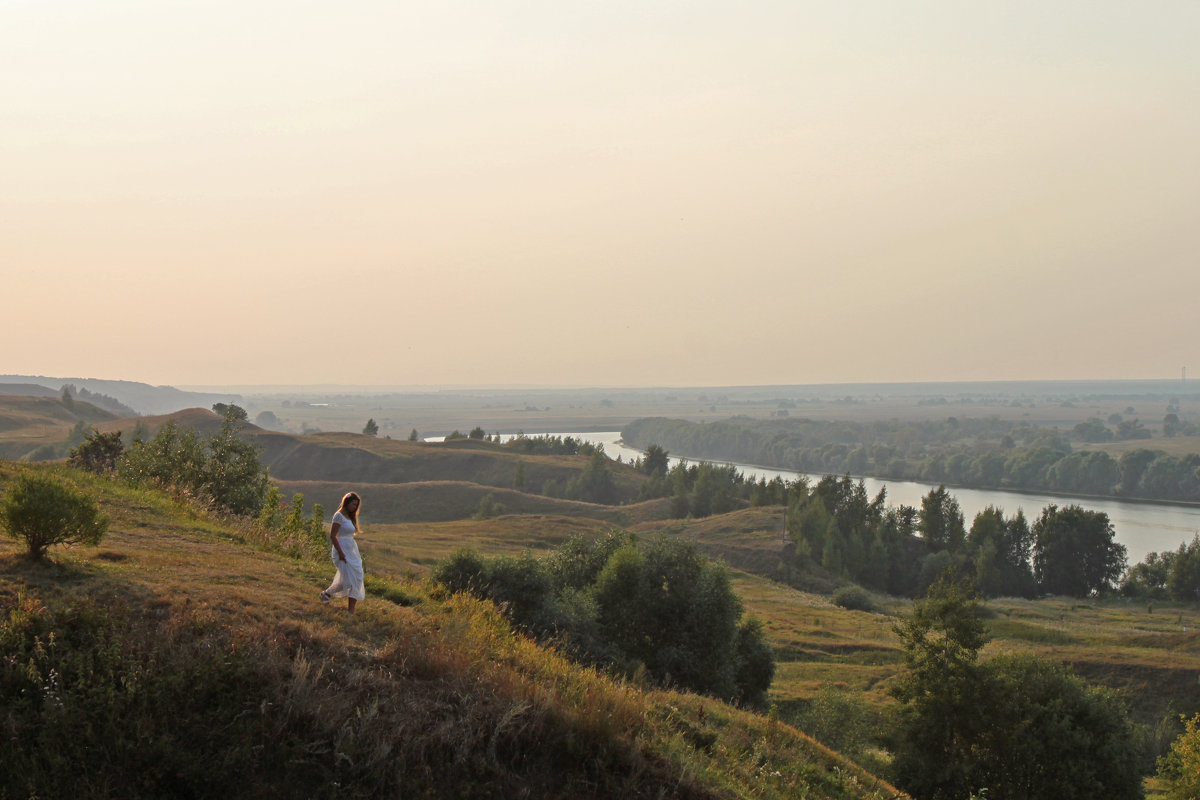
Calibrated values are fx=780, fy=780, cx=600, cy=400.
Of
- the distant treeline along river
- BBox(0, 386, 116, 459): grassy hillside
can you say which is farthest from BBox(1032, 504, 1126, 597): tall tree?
BBox(0, 386, 116, 459): grassy hillside

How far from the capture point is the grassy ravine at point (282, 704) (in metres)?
9.03

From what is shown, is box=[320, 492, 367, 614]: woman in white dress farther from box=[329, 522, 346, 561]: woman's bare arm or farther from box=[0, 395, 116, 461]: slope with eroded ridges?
box=[0, 395, 116, 461]: slope with eroded ridges

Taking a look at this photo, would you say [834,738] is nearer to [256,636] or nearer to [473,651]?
[473,651]

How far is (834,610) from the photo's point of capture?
264 feet

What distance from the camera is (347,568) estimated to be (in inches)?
503

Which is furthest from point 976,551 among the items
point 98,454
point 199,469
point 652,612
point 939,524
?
point 98,454

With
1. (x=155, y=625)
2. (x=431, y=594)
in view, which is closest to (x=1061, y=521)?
(x=431, y=594)

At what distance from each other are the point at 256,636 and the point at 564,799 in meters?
4.67

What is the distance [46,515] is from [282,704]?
5.24m

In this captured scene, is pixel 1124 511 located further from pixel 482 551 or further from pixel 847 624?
pixel 482 551

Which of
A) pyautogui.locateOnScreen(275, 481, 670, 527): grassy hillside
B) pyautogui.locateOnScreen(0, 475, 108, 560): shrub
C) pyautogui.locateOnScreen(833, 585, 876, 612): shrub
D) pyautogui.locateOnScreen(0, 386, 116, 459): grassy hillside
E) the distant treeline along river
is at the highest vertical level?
pyautogui.locateOnScreen(0, 475, 108, 560): shrub

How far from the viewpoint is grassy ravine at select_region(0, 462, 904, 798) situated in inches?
356

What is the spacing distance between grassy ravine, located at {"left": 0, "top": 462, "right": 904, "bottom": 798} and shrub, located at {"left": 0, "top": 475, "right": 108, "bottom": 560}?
0.39 metres

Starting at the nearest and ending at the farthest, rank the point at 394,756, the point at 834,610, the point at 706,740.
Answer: the point at 394,756 < the point at 706,740 < the point at 834,610
